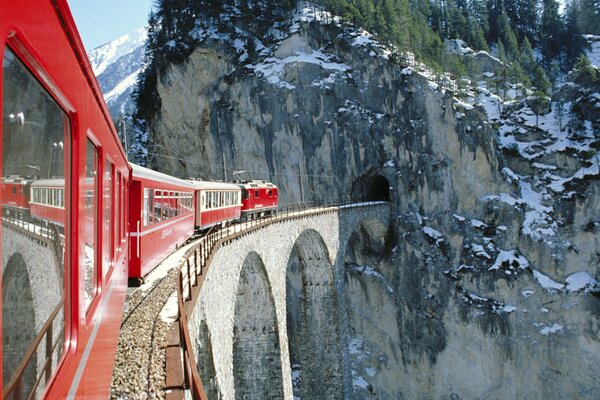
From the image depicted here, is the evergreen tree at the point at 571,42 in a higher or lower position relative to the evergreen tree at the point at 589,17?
lower

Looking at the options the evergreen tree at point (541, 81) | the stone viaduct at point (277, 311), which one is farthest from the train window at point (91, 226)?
the evergreen tree at point (541, 81)

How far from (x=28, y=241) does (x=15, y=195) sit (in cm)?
31

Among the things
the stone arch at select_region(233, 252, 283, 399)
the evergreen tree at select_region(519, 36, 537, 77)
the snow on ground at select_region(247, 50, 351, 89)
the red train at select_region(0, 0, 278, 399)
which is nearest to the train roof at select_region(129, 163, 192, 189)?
the red train at select_region(0, 0, 278, 399)

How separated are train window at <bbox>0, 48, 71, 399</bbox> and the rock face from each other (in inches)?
1283

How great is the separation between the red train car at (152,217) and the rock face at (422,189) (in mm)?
20504

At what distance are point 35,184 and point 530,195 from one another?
3989 cm

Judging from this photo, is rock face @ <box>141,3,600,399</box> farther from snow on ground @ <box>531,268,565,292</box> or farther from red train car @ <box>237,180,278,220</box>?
red train car @ <box>237,180,278,220</box>

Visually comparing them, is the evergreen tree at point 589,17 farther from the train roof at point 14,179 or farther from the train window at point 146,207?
the train roof at point 14,179

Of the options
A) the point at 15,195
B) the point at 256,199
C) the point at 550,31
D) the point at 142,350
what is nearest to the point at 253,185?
the point at 256,199

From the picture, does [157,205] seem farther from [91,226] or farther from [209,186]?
[91,226]

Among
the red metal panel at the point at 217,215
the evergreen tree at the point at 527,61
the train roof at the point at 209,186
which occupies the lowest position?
the red metal panel at the point at 217,215

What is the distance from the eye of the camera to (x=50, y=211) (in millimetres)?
2359

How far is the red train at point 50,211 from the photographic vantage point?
1728mm

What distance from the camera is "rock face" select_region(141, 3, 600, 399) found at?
34250 mm
